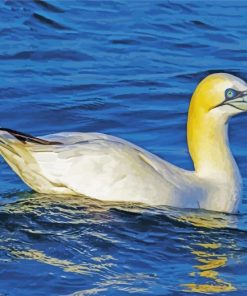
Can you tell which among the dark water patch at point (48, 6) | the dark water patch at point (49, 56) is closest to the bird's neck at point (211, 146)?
the dark water patch at point (49, 56)

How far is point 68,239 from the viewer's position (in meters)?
11.3

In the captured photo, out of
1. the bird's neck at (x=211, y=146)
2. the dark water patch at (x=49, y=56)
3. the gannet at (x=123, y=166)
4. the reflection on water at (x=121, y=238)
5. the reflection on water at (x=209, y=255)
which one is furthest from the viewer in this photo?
the dark water patch at (x=49, y=56)

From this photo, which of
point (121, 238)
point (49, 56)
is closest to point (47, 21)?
point (49, 56)

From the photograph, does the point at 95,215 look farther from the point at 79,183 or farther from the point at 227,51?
the point at 227,51

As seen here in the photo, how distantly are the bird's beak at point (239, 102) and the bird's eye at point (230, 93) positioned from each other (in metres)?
0.03

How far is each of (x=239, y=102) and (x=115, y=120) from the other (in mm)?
3716

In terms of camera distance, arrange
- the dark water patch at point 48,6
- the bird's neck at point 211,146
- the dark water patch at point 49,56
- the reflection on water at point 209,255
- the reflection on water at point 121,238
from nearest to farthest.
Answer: the reflection on water at point 209,255, the reflection on water at point 121,238, the bird's neck at point 211,146, the dark water patch at point 49,56, the dark water patch at point 48,6

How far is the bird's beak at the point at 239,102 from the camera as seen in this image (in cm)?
1243

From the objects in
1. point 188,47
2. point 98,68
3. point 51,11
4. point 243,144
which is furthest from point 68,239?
point 51,11

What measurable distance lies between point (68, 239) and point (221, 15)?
1013 centimetres

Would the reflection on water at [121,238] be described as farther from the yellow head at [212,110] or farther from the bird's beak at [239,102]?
the bird's beak at [239,102]

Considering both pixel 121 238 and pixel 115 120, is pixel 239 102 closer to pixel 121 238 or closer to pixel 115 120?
pixel 121 238

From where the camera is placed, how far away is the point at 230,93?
12430mm

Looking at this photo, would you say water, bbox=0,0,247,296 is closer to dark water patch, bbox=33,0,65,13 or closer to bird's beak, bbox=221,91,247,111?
dark water patch, bbox=33,0,65,13
